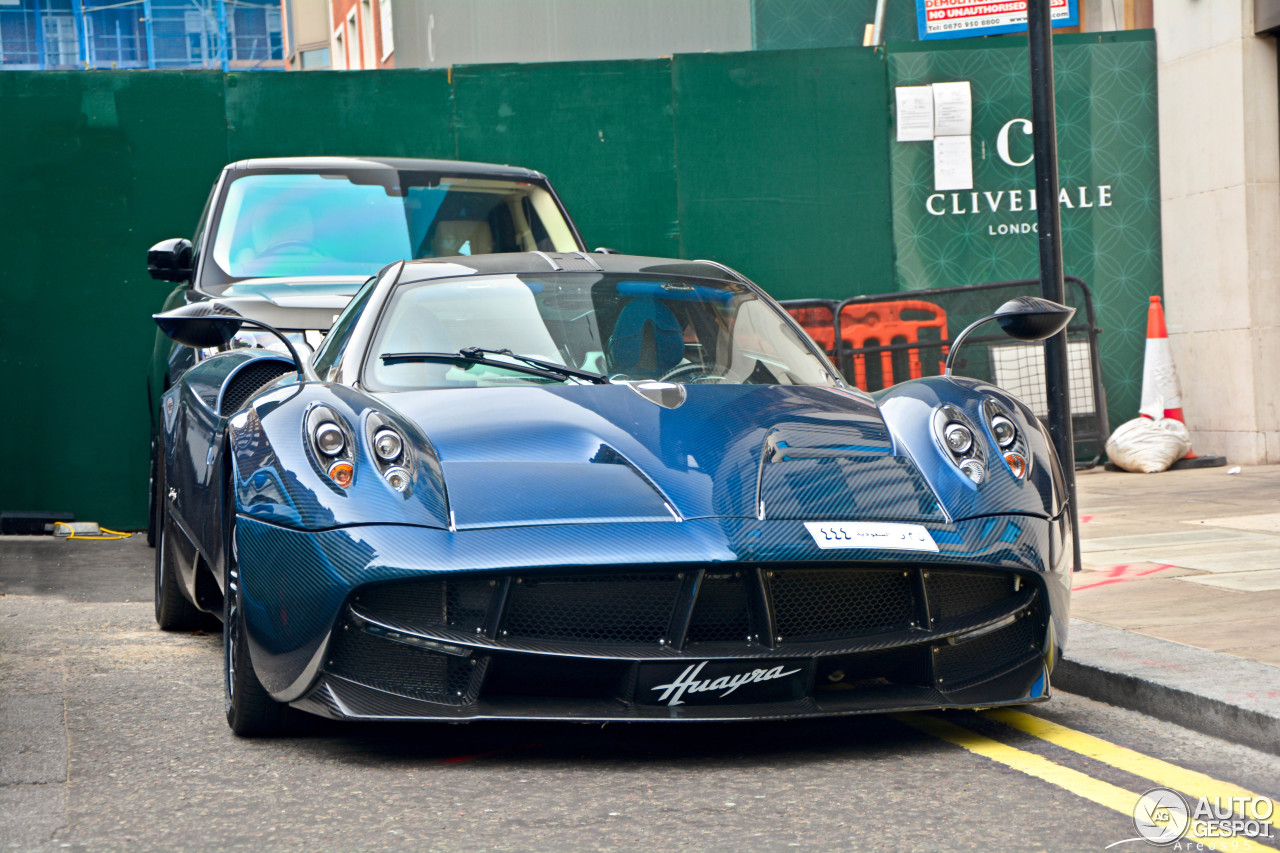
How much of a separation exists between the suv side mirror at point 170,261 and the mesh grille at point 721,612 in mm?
4440

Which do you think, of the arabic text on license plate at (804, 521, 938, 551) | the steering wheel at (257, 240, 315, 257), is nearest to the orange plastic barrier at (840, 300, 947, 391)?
the steering wheel at (257, 240, 315, 257)

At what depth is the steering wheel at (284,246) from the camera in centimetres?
705

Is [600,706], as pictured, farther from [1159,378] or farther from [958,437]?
[1159,378]

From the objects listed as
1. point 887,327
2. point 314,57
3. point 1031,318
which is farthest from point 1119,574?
point 314,57

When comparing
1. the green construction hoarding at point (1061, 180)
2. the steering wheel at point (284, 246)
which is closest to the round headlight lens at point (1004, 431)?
the steering wheel at point (284, 246)

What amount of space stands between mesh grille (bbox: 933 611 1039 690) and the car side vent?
2.28 metres

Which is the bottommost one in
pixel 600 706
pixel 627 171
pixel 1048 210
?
pixel 600 706

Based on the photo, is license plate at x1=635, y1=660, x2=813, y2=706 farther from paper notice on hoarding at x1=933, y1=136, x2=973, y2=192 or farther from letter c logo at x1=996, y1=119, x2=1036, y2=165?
letter c logo at x1=996, y1=119, x2=1036, y2=165

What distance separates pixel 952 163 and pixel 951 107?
15.2 inches

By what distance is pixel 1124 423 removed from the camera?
425 inches

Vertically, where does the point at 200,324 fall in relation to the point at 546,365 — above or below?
above

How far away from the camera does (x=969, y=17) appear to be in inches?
572

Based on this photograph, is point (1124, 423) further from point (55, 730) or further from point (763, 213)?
point (55, 730)

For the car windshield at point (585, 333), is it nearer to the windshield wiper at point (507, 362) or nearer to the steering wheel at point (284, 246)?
the windshield wiper at point (507, 362)
